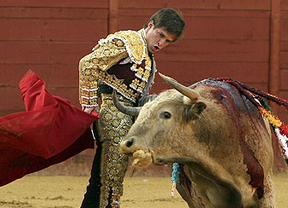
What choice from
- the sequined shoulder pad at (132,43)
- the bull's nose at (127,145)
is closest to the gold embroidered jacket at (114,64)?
the sequined shoulder pad at (132,43)

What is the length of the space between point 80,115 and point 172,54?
3.47m

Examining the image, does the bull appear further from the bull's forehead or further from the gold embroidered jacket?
the gold embroidered jacket

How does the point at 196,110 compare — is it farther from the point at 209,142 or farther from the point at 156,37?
the point at 156,37

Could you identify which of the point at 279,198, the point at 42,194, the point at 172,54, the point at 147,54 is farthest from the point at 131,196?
the point at 147,54

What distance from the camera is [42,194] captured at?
20.0 feet

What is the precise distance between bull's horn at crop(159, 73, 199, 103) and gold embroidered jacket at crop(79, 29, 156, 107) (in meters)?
0.54

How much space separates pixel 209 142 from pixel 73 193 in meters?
2.82

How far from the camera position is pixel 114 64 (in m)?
3.93

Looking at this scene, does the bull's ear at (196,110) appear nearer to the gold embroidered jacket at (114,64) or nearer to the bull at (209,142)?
the bull at (209,142)

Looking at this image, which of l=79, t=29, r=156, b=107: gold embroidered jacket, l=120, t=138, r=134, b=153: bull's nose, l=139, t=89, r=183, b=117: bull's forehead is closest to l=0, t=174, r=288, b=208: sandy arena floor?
l=79, t=29, r=156, b=107: gold embroidered jacket

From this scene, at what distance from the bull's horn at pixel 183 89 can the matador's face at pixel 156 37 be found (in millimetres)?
526

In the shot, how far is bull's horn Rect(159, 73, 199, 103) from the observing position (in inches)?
133

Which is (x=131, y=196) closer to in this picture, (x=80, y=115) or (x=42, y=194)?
(x=42, y=194)

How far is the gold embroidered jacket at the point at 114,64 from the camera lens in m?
3.90
